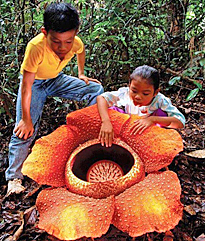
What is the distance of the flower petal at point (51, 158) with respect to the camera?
1549 mm

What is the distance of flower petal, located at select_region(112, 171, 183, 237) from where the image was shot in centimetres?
127

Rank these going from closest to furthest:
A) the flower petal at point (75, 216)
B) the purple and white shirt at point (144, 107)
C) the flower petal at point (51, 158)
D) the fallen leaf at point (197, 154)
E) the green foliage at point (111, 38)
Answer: the flower petal at point (75, 216) < the flower petal at point (51, 158) < the purple and white shirt at point (144, 107) < the fallen leaf at point (197, 154) < the green foliage at point (111, 38)

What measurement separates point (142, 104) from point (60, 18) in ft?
2.94

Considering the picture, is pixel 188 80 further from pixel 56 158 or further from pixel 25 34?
pixel 56 158

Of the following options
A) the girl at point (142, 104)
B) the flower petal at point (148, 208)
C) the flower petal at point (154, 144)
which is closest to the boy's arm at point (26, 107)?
the girl at point (142, 104)

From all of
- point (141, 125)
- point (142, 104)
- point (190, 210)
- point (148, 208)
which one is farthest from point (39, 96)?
point (190, 210)

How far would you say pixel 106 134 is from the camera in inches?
68.6

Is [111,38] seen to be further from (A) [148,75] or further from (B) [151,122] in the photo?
(B) [151,122]

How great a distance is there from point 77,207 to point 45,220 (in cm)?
19

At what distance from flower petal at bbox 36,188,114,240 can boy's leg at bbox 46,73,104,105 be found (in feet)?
4.04

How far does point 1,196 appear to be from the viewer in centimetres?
207

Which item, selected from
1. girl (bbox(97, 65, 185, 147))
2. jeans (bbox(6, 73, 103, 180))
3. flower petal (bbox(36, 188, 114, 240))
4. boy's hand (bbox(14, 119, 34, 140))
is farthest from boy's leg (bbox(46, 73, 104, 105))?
flower petal (bbox(36, 188, 114, 240))

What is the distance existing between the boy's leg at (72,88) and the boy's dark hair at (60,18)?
0.71 meters

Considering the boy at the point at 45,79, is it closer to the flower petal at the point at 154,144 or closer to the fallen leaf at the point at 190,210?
the flower petal at the point at 154,144
